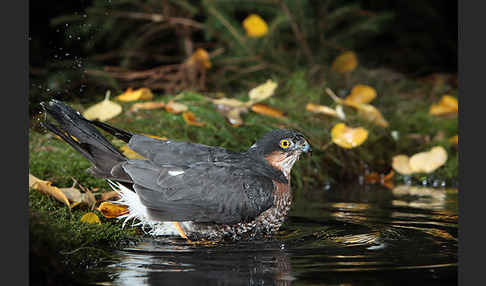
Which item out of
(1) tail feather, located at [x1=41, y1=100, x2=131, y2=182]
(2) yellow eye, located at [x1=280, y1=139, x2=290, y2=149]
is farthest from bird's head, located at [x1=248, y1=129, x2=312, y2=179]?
(1) tail feather, located at [x1=41, y1=100, x2=131, y2=182]

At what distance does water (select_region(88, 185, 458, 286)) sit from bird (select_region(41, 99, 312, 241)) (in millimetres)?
152

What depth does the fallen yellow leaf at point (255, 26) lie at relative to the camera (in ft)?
24.7

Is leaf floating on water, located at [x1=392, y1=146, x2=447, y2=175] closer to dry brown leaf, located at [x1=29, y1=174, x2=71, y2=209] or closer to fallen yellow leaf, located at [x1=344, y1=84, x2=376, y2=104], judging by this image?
fallen yellow leaf, located at [x1=344, y1=84, x2=376, y2=104]

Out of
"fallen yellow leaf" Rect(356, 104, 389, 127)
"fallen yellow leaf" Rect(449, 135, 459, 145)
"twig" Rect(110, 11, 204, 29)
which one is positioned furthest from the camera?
"twig" Rect(110, 11, 204, 29)

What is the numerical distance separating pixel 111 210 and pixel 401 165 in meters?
3.15

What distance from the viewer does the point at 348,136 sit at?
5941 millimetres

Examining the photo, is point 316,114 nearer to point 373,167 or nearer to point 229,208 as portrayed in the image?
point 373,167

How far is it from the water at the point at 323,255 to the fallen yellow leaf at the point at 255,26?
3.17m

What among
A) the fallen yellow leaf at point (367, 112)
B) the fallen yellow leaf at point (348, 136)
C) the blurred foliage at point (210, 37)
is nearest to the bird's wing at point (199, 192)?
the fallen yellow leaf at point (348, 136)

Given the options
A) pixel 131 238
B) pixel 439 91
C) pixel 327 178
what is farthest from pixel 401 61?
pixel 131 238

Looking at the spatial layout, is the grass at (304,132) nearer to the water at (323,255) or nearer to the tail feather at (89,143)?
the tail feather at (89,143)

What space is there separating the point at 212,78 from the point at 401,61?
124 inches

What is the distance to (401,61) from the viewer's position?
30.9ft

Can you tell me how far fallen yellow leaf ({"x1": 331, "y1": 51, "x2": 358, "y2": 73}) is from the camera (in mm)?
7816
